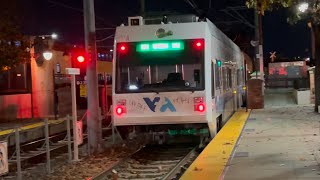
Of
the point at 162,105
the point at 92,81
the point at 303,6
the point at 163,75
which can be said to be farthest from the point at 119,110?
the point at 303,6

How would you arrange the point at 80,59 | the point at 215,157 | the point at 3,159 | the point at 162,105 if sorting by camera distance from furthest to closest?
the point at 80,59, the point at 162,105, the point at 215,157, the point at 3,159

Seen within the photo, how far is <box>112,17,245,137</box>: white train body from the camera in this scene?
13828mm

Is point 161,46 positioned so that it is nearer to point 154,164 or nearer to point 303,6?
A: point 154,164

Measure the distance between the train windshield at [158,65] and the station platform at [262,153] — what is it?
1959mm

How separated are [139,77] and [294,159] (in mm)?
4818

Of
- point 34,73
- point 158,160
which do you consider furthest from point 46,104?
point 158,160

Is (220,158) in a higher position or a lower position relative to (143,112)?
lower

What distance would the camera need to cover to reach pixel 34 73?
30.2 m

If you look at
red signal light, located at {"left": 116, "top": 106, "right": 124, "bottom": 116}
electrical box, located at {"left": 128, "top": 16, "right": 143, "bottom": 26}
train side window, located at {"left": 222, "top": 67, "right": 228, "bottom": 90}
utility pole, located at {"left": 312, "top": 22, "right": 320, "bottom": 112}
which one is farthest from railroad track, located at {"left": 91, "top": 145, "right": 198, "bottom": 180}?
utility pole, located at {"left": 312, "top": 22, "right": 320, "bottom": 112}

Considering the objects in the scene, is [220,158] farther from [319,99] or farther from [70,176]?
[319,99]

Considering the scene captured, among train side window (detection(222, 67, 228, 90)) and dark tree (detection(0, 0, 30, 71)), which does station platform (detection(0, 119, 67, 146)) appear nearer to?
dark tree (detection(0, 0, 30, 71))

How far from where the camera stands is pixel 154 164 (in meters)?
13.7

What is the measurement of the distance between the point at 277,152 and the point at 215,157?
1.50m

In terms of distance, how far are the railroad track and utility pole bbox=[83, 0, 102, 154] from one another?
55.0 inches
